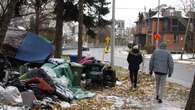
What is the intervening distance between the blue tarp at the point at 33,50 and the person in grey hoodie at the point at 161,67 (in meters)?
4.71

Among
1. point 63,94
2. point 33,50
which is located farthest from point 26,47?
point 63,94

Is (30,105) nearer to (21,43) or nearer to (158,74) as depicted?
(158,74)

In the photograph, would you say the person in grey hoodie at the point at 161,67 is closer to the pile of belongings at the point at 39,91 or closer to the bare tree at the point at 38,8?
the pile of belongings at the point at 39,91

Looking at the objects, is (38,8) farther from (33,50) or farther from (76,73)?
(76,73)

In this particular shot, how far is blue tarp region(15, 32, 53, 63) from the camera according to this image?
19.0m

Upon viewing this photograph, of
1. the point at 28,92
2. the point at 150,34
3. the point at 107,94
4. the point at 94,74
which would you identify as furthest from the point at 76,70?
the point at 150,34

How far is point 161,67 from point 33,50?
5313 millimetres

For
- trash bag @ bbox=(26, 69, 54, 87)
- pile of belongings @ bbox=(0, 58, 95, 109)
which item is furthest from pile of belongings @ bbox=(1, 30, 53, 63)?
trash bag @ bbox=(26, 69, 54, 87)

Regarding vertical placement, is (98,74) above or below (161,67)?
below

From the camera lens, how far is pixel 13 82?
43.6 ft

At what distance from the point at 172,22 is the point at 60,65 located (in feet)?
304

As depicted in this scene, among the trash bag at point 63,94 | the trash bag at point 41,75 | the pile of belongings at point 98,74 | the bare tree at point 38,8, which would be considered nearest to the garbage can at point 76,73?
the pile of belongings at point 98,74

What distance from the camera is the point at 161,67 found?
16016 mm

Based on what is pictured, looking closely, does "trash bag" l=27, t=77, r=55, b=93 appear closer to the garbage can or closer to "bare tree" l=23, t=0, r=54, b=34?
the garbage can
